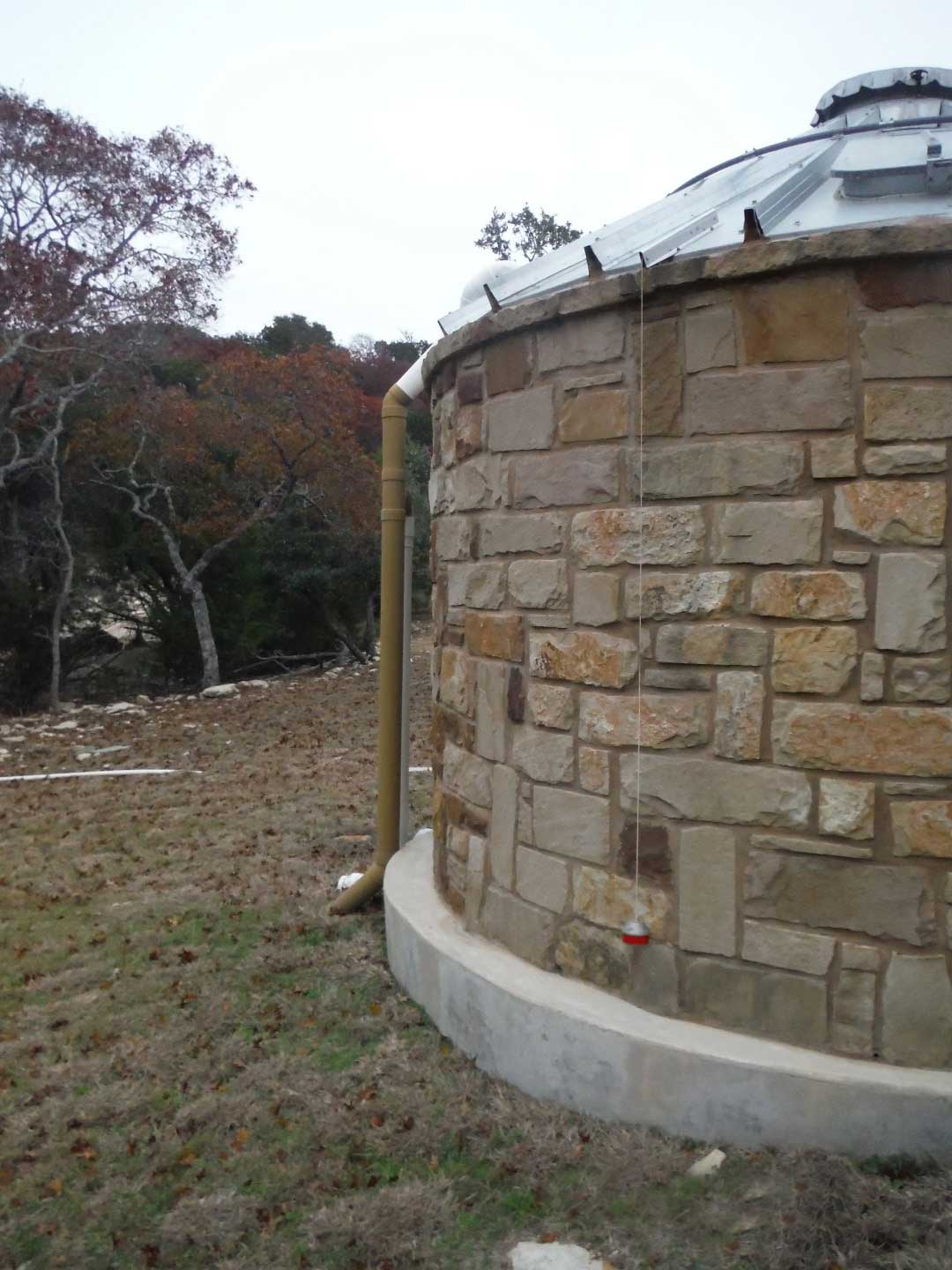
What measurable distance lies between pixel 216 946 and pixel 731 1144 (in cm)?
257

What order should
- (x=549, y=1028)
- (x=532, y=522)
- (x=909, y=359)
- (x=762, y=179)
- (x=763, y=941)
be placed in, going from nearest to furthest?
(x=909, y=359) < (x=763, y=941) < (x=549, y=1028) < (x=532, y=522) < (x=762, y=179)

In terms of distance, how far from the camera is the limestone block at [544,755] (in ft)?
10.9

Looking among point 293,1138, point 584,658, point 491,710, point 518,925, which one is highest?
point 584,658

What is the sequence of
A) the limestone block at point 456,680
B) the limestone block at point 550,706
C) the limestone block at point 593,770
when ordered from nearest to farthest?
the limestone block at point 593,770, the limestone block at point 550,706, the limestone block at point 456,680

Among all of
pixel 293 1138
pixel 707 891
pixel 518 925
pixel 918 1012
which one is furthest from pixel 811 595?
pixel 293 1138

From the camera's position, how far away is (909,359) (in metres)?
2.73

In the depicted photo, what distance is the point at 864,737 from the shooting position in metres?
2.78

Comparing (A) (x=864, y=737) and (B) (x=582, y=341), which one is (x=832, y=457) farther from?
(B) (x=582, y=341)

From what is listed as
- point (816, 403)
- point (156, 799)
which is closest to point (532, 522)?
point (816, 403)

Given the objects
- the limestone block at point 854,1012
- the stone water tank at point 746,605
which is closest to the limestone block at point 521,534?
the stone water tank at point 746,605

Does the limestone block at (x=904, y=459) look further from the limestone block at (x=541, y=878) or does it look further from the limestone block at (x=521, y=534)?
the limestone block at (x=541, y=878)

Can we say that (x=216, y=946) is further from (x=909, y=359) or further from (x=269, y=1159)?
(x=909, y=359)

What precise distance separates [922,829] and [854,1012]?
1.71 feet

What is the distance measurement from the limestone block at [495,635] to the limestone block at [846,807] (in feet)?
3.57
